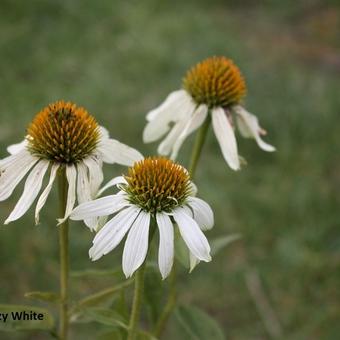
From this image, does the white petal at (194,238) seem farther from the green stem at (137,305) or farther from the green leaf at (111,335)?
the green leaf at (111,335)

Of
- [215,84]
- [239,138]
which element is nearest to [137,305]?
[215,84]

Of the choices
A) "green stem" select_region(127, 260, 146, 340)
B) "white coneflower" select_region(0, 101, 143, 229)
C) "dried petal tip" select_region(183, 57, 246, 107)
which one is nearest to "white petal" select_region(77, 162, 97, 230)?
"white coneflower" select_region(0, 101, 143, 229)

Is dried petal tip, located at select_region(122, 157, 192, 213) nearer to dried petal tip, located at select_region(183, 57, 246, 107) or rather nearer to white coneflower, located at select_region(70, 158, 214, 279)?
white coneflower, located at select_region(70, 158, 214, 279)

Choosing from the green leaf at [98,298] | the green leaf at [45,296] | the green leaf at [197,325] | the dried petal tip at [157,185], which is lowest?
the green leaf at [197,325]

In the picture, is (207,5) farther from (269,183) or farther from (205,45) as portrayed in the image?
(269,183)

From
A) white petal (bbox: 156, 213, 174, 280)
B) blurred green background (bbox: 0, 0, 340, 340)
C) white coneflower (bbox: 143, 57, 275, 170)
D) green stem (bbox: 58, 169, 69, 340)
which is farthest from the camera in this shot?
blurred green background (bbox: 0, 0, 340, 340)

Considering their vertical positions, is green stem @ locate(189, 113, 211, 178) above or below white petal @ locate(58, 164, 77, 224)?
above

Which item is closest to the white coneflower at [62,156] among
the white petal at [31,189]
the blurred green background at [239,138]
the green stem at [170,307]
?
the white petal at [31,189]

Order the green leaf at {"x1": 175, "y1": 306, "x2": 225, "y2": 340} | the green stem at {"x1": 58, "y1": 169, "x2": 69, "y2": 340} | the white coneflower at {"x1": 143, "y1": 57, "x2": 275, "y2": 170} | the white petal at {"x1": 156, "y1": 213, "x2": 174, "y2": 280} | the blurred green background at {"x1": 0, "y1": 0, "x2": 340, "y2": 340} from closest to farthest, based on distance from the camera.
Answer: the white petal at {"x1": 156, "y1": 213, "x2": 174, "y2": 280}
the green stem at {"x1": 58, "y1": 169, "x2": 69, "y2": 340}
the green leaf at {"x1": 175, "y1": 306, "x2": 225, "y2": 340}
the white coneflower at {"x1": 143, "y1": 57, "x2": 275, "y2": 170}
the blurred green background at {"x1": 0, "y1": 0, "x2": 340, "y2": 340}
